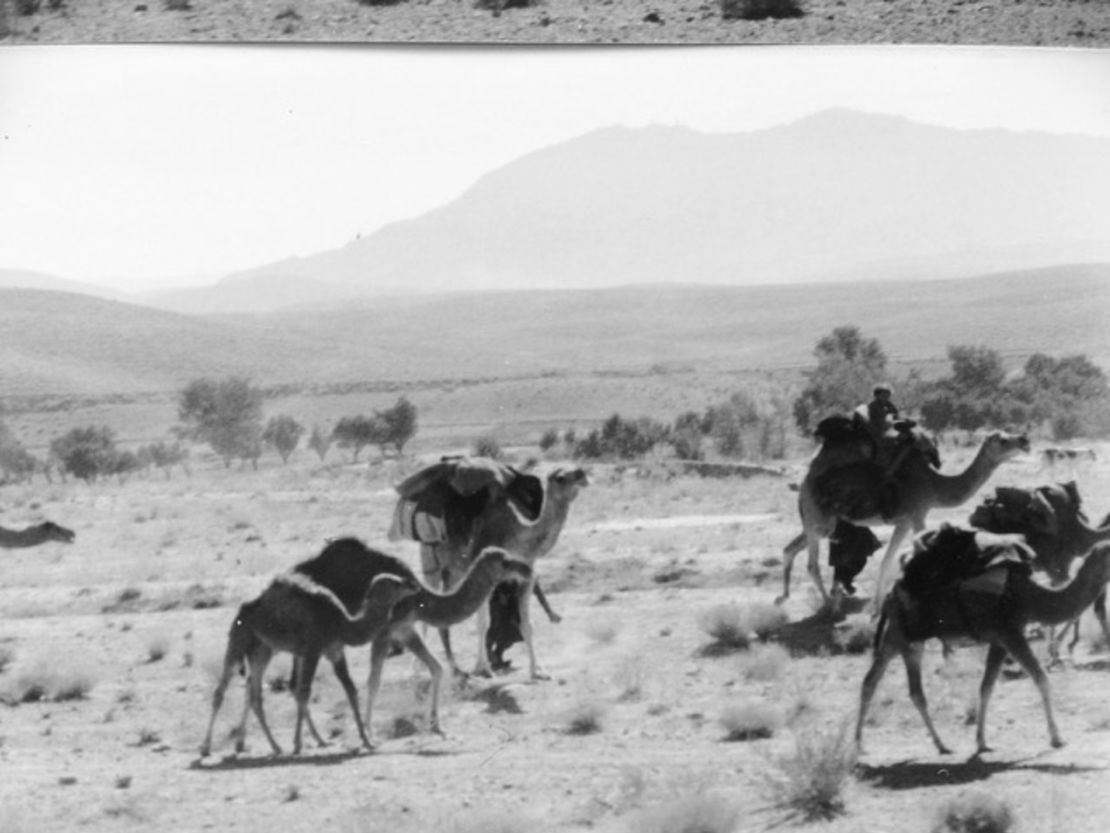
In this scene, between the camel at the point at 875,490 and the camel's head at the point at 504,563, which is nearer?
the camel's head at the point at 504,563

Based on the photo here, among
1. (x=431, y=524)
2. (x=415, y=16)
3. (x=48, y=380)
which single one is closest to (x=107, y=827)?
(x=431, y=524)

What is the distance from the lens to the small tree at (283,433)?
864 centimetres

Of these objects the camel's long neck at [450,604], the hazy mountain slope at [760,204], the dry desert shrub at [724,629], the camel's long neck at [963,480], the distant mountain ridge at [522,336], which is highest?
the hazy mountain slope at [760,204]

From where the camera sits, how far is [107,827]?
24.5 ft

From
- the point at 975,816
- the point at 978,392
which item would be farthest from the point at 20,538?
the point at 978,392

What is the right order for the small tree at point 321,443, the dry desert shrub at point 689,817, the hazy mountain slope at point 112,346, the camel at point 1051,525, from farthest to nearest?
the hazy mountain slope at point 112,346, the small tree at point 321,443, the camel at point 1051,525, the dry desert shrub at point 689,817

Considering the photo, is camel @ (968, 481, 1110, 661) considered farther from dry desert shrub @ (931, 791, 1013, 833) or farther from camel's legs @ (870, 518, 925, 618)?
dry desert shrub @ (931, 791, 1013, 833)

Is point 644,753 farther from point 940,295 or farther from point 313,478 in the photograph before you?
point 940,295

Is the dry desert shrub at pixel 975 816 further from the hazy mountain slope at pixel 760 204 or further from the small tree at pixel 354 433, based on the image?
the small tree at pixel 354 433

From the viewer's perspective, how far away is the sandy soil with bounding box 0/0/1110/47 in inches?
391

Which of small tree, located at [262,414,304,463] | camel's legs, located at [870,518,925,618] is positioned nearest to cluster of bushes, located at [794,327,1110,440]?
camel's legs, located at [870,518,925,618]

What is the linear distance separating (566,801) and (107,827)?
1556mm

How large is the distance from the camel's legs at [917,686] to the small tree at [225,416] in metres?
2.62

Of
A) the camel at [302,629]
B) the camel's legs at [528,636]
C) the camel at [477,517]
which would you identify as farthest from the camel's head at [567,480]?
the camel at [302,629]
